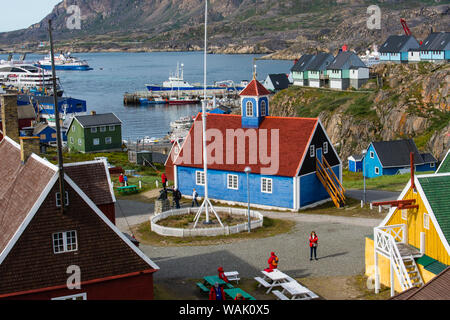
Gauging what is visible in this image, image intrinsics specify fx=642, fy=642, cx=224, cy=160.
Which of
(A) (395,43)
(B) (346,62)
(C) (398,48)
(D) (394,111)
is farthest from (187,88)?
(D) (394,111)

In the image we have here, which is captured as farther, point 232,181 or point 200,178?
point 200,178

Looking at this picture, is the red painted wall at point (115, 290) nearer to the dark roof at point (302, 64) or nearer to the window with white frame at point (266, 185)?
the window with white frame at point (266, 185)

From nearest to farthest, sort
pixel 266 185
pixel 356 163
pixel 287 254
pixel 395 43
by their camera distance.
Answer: pixel 287 254 < pixel 266 185 < pixel 356 163 < pixel 395 43

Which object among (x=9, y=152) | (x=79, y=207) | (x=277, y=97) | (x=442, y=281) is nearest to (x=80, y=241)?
(x=79, y=207)

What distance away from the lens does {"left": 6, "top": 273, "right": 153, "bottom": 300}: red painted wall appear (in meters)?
19.6

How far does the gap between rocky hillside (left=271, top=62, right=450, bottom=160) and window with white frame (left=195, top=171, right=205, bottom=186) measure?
32.0m

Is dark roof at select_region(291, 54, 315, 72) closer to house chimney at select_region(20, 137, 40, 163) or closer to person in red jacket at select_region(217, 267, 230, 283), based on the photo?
person in red jacket at select_region(217, 267, 230, 283)

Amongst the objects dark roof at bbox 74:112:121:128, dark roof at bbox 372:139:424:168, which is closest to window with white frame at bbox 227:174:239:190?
dark roof at bbox 372:139:424:168

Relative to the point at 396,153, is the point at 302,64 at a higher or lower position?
higher

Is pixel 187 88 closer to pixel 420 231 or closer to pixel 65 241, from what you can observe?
pixel 420 231

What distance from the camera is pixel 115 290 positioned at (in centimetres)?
2047

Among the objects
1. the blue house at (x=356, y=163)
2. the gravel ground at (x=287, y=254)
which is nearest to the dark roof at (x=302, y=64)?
the blue house at (x=356, y=163)

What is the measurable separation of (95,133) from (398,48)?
2641 inches

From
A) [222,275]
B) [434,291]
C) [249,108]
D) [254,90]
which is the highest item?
[254,90]
